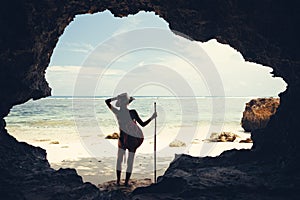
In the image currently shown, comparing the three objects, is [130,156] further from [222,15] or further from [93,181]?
[222,15]

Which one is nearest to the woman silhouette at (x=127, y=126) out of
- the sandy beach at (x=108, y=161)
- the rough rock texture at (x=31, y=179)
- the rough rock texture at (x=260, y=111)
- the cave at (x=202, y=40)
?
the cave at (x=202, y=40)

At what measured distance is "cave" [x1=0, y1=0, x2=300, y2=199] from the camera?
603 centimetres

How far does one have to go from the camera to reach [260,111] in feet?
65.4

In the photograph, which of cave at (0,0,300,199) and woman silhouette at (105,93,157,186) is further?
woman silhouette at (105,93,157,186)

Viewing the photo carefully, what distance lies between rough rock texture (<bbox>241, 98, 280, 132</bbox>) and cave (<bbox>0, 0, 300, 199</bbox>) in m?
12.0

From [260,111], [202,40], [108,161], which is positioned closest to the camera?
[202,40]

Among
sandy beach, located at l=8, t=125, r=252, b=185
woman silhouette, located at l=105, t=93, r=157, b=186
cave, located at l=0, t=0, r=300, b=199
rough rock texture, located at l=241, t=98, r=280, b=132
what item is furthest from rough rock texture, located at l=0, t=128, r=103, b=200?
rough rock texture, located at l=241, t=98, r=280, b=132

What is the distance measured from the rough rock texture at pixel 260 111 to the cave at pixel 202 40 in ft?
39.5

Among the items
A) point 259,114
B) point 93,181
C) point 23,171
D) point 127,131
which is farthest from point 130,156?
point 259,114

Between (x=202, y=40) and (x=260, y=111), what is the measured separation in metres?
14.1

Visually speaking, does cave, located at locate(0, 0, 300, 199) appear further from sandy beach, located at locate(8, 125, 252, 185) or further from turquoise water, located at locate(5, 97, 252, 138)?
turquoise water, located at locate(5, 97, 252, 138)

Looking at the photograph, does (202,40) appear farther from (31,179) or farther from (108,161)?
(108,161)

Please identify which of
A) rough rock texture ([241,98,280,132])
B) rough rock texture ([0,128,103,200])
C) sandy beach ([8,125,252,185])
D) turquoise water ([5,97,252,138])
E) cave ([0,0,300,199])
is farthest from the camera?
turquoise water ([5,97,252,138])

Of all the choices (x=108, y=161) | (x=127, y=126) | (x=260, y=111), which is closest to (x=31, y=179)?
(x=127, y=126)
